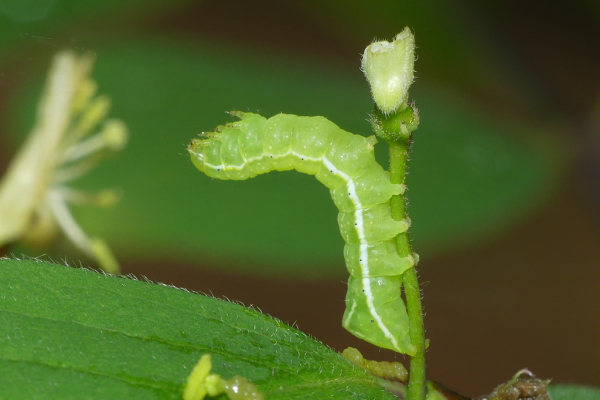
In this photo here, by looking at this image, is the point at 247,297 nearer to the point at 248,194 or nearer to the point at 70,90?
the point at 248,194

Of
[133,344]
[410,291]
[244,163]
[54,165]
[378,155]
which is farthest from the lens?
[378,155]

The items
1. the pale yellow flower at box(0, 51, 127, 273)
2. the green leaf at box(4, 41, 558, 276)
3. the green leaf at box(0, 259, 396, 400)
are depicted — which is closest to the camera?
the green leaf at box(0, 259, 396, 400)

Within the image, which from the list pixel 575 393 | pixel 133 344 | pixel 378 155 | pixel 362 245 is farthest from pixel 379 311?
pixel 378 155

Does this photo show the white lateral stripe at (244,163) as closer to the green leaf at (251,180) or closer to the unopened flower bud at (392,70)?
the unopened flower bud at (392,70)

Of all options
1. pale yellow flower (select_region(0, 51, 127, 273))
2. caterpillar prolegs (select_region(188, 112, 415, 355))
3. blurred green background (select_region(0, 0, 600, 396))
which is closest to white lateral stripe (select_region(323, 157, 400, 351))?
caterpillar prolegs (select_region(188, 112, 415, 355))

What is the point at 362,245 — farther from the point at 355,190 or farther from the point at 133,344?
the point at 133,344

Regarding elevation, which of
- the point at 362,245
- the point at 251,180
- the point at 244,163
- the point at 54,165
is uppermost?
the point at 251,180

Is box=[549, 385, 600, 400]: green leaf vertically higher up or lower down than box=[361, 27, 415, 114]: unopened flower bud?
lower down

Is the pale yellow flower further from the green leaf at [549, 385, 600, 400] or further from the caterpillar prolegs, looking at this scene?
the green leaf at [549, 385, 600, 400]
